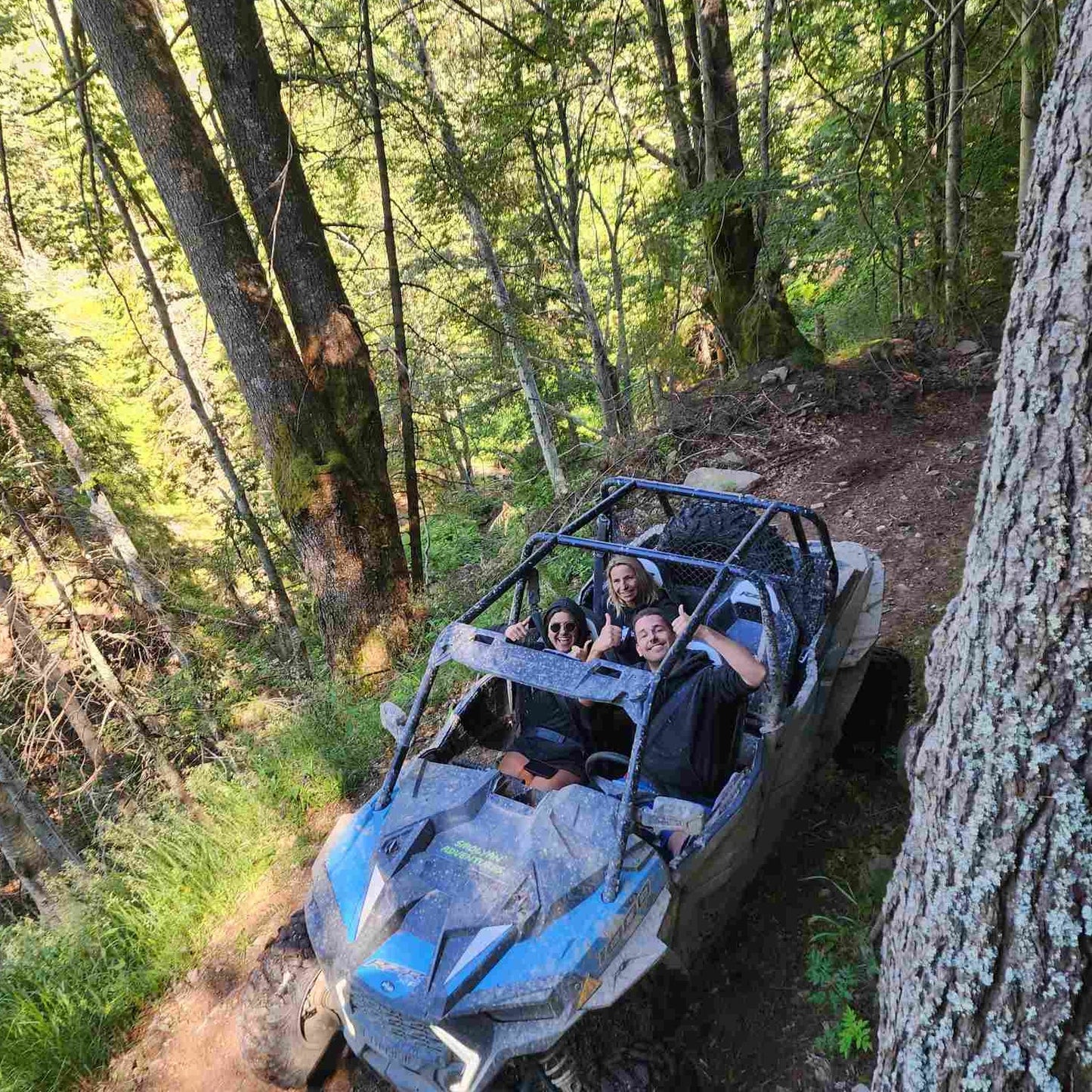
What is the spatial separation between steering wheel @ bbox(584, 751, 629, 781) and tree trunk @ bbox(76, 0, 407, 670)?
3270 millimetres

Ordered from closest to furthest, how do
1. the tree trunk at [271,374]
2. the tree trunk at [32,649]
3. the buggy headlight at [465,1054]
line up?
1. the buggy headlight at [465,1054]
2. the tree trunk at [271,374]
3. the tree trunk at [32,649]

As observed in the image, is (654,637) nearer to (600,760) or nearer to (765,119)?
(600,760)

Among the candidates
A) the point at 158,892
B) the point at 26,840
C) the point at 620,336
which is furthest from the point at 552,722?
the point at 620,336

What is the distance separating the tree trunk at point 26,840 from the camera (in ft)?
17.7

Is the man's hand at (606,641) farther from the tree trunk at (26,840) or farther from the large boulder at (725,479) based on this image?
the tree trunk at (26,840)

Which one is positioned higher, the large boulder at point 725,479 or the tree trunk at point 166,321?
the tree trunk at point 166,321

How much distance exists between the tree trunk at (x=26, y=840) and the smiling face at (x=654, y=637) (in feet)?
15.1

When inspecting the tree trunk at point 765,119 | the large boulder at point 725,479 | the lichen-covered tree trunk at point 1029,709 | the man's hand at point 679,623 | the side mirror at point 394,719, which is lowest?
the large boulder at point 725,479

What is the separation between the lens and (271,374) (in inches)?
223

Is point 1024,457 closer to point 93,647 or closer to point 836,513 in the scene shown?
point 836,513

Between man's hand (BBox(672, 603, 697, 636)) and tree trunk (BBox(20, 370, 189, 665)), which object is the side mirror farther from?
tree trunk (BBox(20, 370, 189, 665))

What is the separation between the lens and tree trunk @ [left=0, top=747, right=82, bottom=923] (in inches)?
212

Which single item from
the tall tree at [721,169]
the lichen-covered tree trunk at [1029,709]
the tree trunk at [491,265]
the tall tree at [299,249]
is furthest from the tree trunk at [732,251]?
the lichen-covered tree trunk at [1029,709]

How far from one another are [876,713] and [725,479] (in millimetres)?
3834
